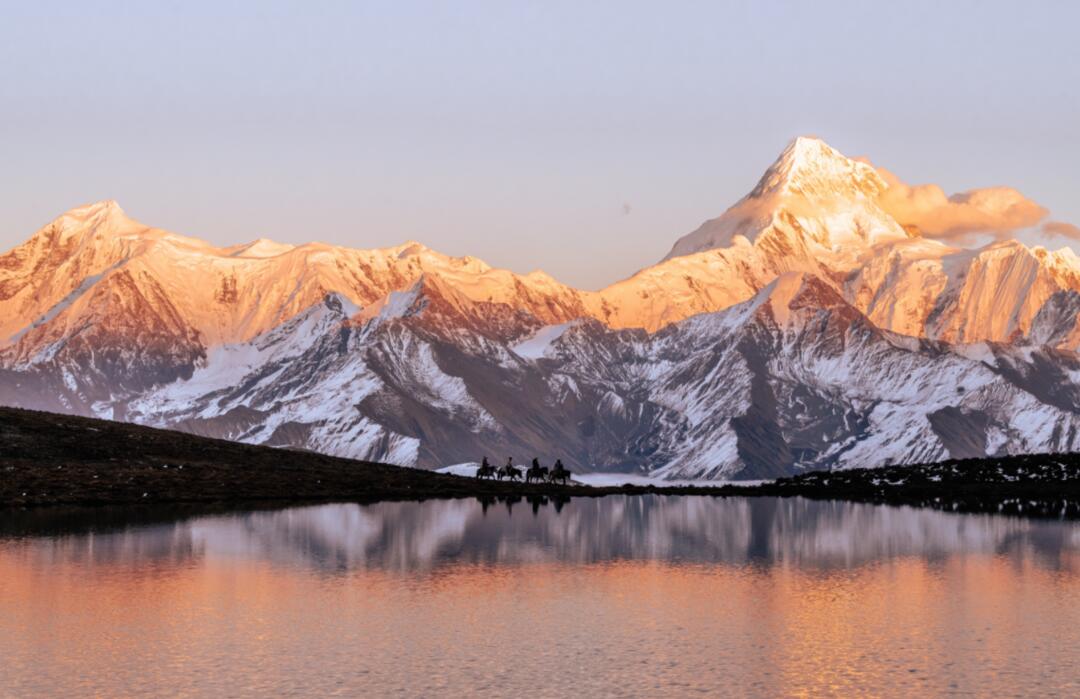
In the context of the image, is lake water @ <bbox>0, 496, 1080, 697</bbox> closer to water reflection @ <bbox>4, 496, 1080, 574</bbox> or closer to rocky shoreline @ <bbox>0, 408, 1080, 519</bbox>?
water reflection @ <bbox>4, 496, 1080, 574</bbox>

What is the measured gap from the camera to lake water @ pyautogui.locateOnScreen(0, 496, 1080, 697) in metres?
58.8

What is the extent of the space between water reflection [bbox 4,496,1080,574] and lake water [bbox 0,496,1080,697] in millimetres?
489

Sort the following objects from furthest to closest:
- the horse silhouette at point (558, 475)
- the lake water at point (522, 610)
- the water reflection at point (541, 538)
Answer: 1. the horse silhouette at point (558, 475)
2. the water reflection at point (541, 538)
3. the lake water at point (522, 610)

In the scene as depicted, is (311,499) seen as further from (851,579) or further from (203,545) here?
(851,579)

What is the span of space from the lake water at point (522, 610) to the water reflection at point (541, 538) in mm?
489

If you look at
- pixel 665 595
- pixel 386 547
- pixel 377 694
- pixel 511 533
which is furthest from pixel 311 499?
pixel 377 694

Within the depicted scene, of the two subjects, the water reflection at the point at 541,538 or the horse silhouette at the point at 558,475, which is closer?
the water reflection at the point at 541,538

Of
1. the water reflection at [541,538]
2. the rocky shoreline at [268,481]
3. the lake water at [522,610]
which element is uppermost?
the rocky shoreline at [268,481]

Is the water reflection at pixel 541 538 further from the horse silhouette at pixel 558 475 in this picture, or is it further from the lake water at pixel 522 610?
the horse silhouette at pixel 558 475

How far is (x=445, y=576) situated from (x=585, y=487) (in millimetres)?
107609

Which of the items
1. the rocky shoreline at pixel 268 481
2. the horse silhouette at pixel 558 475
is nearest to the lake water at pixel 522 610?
the rocky shoreline at pixel 268 481

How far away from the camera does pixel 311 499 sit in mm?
149500

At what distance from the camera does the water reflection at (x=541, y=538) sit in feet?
311

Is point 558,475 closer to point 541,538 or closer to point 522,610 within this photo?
point 541,538
